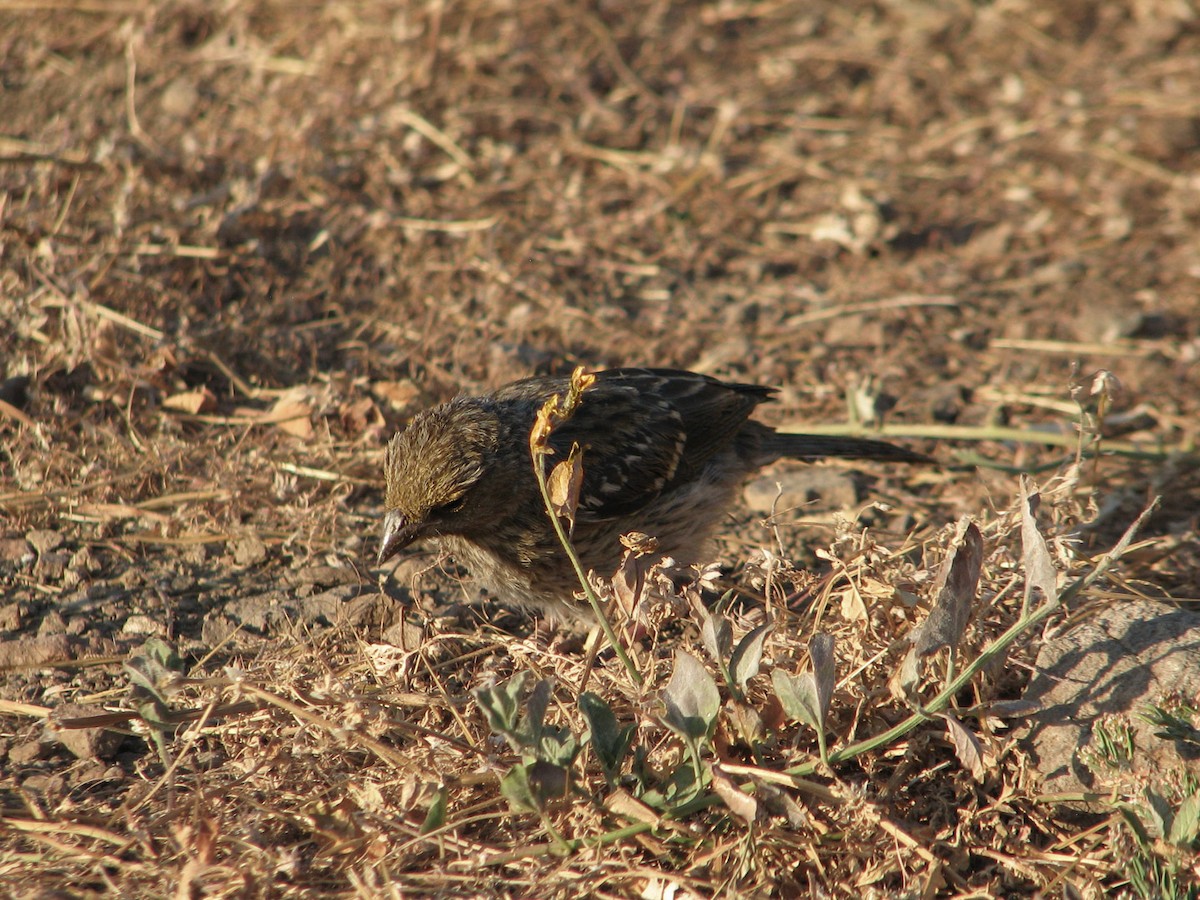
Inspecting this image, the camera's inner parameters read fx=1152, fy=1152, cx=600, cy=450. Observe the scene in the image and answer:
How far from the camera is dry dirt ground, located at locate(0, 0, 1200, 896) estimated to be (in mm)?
3389

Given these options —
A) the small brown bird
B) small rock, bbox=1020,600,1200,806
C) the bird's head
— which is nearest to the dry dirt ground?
small rock, bbox=1020,600,1200,806

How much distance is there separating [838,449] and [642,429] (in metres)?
1.02

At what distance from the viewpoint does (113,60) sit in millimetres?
7805

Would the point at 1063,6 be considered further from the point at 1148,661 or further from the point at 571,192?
the point at 1148,661

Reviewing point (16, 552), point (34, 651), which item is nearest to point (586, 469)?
point (34, 651)

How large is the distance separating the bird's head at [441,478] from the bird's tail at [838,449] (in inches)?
59.9

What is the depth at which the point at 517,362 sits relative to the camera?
6141 mm

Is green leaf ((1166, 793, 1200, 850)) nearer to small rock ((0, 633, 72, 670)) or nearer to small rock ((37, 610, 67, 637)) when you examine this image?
small rock ((0, 633, 72, 670))

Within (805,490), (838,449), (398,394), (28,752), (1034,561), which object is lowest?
(805,490)

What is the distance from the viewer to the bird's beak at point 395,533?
4.34 meters

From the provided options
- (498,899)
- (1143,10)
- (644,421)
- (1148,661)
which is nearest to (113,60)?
(644,421)

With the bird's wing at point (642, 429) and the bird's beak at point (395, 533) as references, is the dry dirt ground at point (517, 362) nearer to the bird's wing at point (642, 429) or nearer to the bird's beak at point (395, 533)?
the bird's beak at point (395, 533)

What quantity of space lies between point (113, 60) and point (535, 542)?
533 cm

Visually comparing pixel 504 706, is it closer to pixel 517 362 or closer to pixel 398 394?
pixel 398 394
